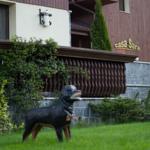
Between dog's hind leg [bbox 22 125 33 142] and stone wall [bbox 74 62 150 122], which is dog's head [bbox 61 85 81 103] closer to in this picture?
dog's hind leg [bbox 22 125 33 142]

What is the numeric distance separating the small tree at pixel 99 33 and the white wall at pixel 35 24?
1156 millimetres

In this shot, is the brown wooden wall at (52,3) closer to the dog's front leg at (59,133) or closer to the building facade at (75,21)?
the building facade at (75,21)

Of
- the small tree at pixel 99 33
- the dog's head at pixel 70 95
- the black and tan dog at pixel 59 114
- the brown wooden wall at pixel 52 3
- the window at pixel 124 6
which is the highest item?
the window at pixel 124 6

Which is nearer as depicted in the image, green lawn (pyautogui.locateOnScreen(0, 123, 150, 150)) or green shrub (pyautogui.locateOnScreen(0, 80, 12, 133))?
green lawn (pyautogui.locateOnScreen(0, 123, 150, 150))

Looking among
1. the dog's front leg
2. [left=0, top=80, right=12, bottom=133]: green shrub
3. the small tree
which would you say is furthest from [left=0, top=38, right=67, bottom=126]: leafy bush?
the small tree

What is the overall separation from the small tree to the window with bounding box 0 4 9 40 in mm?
3830

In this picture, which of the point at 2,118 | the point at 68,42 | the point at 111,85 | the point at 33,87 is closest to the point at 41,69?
the point at 33,87

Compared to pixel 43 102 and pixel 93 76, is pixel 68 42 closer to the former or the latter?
pixel 93 76

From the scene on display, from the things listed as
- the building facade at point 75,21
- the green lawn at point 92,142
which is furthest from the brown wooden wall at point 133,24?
the green lawn at point 92,142

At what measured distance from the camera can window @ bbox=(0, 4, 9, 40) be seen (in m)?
21.0

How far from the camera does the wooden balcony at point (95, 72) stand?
53.6 ft

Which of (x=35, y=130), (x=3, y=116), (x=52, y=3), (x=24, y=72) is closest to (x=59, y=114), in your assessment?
(x=35, y=130)

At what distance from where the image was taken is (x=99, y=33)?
23.3 m

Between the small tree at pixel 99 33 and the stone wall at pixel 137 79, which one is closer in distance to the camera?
the stone wall at pixel 137 79
